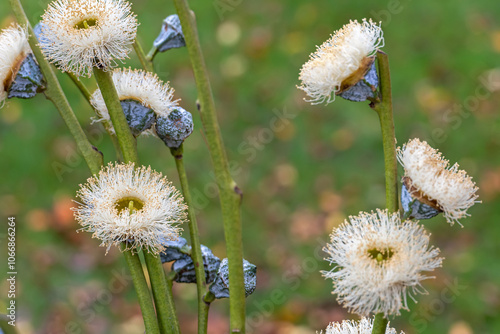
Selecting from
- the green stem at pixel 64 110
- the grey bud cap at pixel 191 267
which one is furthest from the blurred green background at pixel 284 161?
the green stem at pixel 64 110

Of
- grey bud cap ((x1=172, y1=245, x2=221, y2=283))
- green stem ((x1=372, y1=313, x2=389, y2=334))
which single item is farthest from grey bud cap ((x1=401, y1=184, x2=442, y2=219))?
grey bud cap ((x1=172, y1=245, x2=221, y2=283))

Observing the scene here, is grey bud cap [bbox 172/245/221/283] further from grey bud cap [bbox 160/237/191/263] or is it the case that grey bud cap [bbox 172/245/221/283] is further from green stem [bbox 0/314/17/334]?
green stem [bbox 0/314/17/334]

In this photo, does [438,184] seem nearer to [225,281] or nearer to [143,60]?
[225,281]

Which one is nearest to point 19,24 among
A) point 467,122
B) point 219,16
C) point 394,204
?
point 394,204

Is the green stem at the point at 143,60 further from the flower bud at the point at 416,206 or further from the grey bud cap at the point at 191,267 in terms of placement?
the flower bud at the point at 416,206

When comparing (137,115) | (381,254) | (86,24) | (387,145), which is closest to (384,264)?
(381,254)

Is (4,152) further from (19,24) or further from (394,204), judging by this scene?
(394,204)
